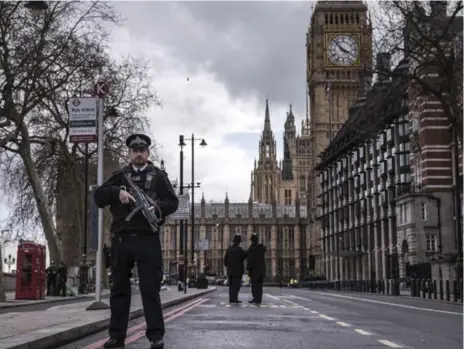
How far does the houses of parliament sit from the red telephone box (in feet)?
248

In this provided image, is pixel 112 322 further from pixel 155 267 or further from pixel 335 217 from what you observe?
pixel 335 217

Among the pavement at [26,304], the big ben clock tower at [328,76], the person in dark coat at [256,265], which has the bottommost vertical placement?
the pavement at [26,304]

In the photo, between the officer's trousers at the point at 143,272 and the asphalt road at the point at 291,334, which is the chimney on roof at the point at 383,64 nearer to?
the asphalt road at the point at 291,334

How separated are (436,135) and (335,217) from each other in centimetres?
4927

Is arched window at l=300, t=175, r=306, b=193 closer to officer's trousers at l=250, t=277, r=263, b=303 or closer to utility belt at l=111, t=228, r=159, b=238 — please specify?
officer's trousers at l=250, t=277, r=263, b=303

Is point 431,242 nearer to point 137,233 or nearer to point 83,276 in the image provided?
point 83,276

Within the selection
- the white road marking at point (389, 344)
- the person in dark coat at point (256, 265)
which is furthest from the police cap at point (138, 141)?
the person in dark coat at point (256, 265)

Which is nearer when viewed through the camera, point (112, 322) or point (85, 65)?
point (112, 322)

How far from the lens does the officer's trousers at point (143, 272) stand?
25.0 feet

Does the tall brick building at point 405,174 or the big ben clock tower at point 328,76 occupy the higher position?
the big ben clock tower at point 328,76

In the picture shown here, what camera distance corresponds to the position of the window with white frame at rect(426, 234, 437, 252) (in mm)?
65188

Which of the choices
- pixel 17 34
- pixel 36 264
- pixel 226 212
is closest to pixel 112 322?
pixel 36 264

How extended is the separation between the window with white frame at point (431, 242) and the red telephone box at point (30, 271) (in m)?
42.1

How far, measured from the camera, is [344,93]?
13762 centimetres
